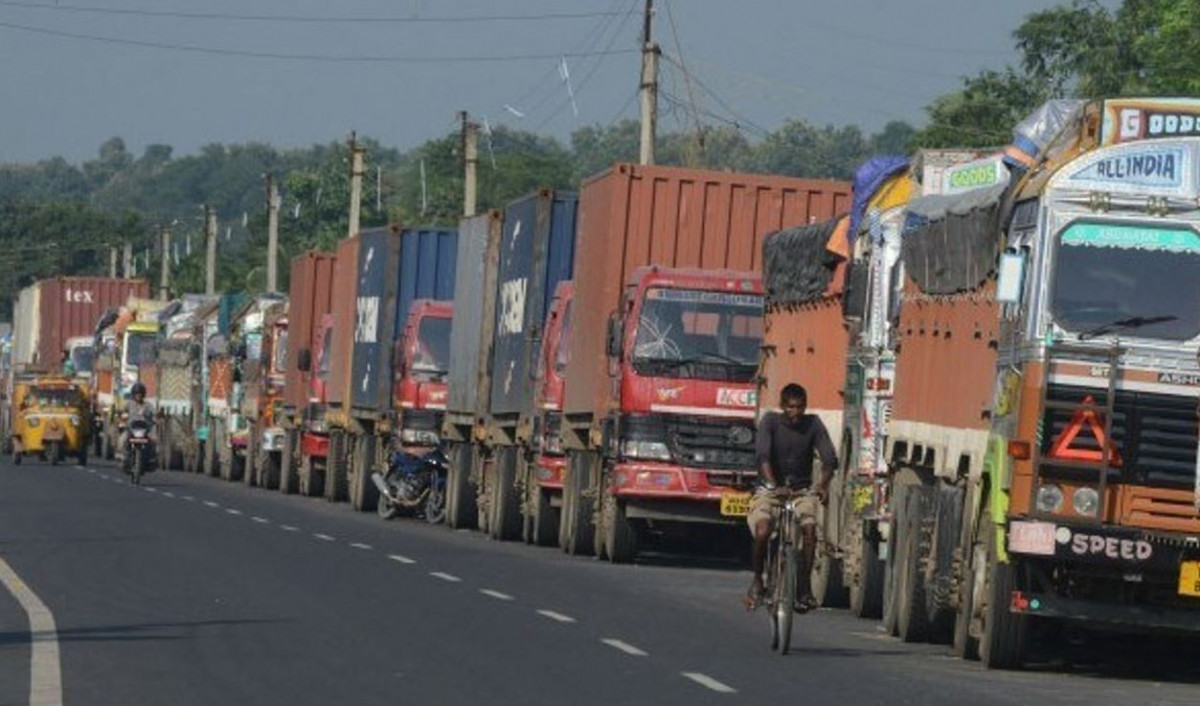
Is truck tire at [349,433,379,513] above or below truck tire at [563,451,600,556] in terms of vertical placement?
below

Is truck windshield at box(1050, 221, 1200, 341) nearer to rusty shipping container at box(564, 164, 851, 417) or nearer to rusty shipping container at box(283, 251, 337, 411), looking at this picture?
rusty shipping container at box(564, 164, 851, 417)

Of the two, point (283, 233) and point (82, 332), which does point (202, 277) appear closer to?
point (283, 233)

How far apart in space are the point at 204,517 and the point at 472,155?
34077 mm

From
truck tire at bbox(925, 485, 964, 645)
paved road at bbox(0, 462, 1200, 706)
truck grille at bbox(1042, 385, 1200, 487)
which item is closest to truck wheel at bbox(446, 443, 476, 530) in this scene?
paved road at bbox(0, 462, 1200, 706)

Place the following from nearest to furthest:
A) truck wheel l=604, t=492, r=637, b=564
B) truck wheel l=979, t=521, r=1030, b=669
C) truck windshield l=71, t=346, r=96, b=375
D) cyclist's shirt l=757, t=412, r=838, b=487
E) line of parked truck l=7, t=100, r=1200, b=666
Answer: line of parked truck l=7, t=100, r=1200, b=666 → truck wheel l=979, t=521, r=1030, b=669 → cyclist's shirt l=757, t=412, r=838, b=487 → truck wheel l=604, t=492, r=637, b=564 → truck windshield l=71, t=346, r=96, b=375

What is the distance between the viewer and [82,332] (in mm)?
94188

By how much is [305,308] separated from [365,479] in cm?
951

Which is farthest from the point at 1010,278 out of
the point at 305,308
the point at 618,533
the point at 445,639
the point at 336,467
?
the point at 305,308

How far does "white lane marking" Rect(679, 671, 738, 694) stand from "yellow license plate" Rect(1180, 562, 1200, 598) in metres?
2.77

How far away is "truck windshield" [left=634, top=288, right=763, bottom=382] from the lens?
30094mm

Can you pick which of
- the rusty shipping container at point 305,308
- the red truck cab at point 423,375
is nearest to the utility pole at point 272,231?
the rusty shipping container at point 305,308

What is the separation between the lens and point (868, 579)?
23859mm

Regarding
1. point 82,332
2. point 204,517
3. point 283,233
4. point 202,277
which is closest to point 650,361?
point 204,517

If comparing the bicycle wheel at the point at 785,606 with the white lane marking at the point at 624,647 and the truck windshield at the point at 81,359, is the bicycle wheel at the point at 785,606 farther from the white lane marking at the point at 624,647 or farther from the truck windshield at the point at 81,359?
the truck windshield at the point at 81,359
